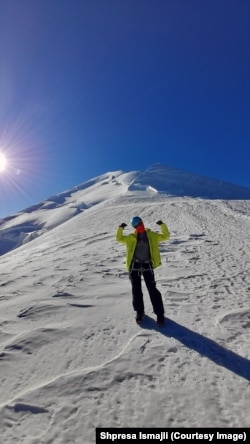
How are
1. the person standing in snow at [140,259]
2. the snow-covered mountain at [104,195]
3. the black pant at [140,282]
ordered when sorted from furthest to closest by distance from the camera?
the snow-covered mountain at [104,195], the person standing in snow at [140,259], the black pant at [140,282]

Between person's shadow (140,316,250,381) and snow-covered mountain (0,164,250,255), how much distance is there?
4948 centimetres

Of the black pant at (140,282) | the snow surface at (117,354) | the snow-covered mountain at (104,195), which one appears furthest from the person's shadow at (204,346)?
the snow-covered mountain at (104,195)

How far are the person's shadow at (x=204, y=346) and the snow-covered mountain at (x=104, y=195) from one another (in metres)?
49.5

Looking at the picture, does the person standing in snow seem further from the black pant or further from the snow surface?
the snow surface

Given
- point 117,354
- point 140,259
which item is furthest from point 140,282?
point 117,354

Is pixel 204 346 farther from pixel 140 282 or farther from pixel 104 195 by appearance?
pixel 104 195

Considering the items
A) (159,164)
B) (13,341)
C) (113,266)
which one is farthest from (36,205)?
(13,341)

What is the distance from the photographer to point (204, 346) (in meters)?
5.60

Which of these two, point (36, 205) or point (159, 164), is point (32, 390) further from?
point (159, 164)

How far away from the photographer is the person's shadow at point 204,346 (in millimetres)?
4914

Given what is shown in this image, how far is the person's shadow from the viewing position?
193 inches

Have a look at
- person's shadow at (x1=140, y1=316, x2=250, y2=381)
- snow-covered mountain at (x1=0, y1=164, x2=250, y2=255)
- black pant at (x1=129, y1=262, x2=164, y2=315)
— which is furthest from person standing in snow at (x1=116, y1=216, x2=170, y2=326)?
snow-covered mountain at (x1=0, y1=164, x2=250, y2=255)

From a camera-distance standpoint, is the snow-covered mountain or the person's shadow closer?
the person's shadow

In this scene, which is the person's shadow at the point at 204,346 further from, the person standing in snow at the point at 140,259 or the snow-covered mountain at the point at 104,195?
the snow-covered mountain at the point at 104,195
